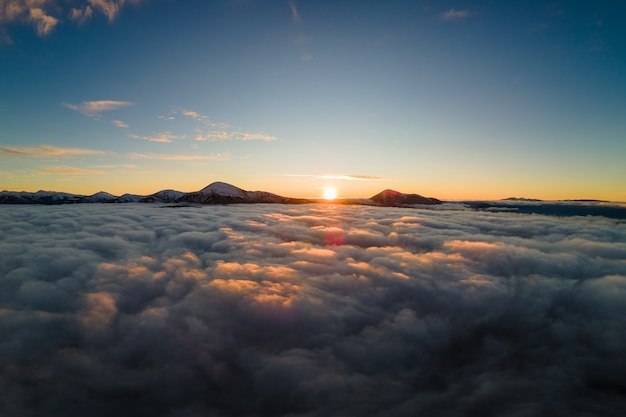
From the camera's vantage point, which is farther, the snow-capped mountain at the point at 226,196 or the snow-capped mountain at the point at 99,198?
the snow-capped mountain at the point at 99,198

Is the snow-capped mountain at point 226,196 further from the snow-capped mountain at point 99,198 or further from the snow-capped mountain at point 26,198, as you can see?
the snow-capped mountain at point 26,198

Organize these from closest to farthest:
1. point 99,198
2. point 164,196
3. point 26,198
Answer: point 164,196, point 99,198, point 26,198

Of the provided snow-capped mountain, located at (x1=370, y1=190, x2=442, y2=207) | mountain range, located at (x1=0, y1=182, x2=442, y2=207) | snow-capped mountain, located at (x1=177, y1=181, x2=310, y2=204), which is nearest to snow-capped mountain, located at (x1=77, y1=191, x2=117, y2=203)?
mountain range, located at (x1=0, y1=182, x2=442, y2=207)

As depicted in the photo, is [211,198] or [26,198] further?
[26,198]

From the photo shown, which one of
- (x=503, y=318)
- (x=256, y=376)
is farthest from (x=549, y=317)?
(x=256, y=376)

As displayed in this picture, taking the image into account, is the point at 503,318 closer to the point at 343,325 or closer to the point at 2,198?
the point at 343,325

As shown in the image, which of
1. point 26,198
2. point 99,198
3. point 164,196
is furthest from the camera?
point 26,198

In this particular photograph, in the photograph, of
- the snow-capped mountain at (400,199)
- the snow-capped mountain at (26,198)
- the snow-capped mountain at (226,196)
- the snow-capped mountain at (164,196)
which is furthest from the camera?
the snow-capped mountain at (400,199)

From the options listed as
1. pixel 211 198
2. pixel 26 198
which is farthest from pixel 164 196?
pixel 26 198

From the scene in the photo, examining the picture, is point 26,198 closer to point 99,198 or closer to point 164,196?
point 99,198

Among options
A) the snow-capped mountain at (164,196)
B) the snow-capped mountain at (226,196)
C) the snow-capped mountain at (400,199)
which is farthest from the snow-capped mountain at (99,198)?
the snow-capped mountain at (400,199)

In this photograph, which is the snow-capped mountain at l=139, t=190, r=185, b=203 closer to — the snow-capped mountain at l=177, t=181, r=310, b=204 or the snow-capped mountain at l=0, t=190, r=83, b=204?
the snow-capped mountain at l=177, t=181, r=310, b=204
